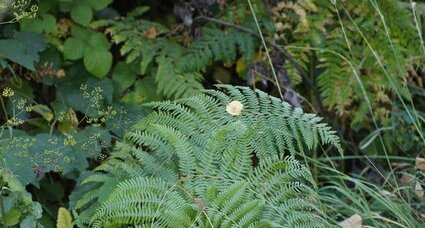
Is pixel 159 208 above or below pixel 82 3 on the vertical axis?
below

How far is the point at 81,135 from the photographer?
2408 millimetres

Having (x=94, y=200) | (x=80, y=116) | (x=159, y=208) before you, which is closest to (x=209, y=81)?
(x=80, y=116)

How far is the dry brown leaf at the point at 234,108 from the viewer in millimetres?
2089

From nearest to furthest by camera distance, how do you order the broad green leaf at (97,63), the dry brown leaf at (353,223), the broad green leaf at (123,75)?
the dry brown leaf at (353,223) < the broad green leaf at (97,63) < the broad green leaf at (123,75)

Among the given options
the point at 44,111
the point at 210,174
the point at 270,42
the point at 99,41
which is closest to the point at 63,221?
the point at 210,174

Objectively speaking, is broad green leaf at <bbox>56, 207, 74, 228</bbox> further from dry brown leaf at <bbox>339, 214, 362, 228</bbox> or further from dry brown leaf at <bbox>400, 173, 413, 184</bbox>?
dry brown leaf at <bbox>400, 173, 413, 184</bbox>

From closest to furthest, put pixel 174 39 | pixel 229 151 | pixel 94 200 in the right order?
pixel 229 151 < pixel 94 200 < pixel 174 39

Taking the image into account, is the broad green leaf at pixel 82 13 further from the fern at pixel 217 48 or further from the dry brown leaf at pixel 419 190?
the dry brown leaf at pixel 419 190

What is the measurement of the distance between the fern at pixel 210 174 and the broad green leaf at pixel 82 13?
0.81 meters

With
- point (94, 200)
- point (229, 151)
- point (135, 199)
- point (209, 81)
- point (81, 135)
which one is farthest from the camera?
point (209, 81)

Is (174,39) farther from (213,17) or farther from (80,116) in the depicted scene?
(80,116)

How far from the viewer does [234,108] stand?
2102 mm

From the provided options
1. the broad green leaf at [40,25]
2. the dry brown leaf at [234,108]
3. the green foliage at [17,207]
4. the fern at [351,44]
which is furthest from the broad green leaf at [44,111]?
the fern at [351,44]

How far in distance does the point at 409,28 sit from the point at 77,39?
4.70ft
